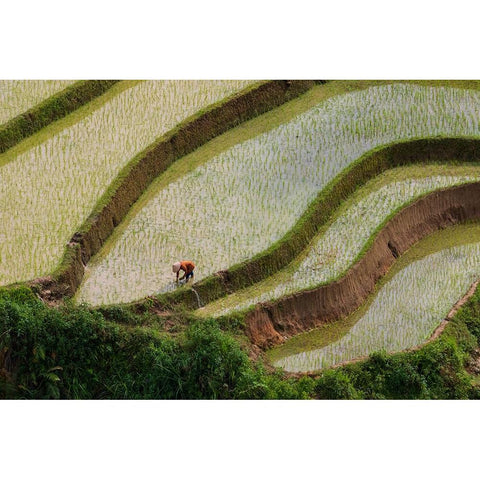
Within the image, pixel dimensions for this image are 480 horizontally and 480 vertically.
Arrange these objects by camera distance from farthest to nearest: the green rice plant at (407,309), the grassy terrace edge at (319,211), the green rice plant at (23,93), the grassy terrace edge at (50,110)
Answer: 1. the green rice plant at (23,93)
2. the grassy terrace edge at (50,110)
3. the grassy terrace edge at (319,211)
4. the green rice plant at (407,309)

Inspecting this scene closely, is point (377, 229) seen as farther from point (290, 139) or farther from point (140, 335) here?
point (140, 335)

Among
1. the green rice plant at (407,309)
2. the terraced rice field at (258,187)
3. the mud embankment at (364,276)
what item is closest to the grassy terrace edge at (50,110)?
the terraced rice field at (258,187)

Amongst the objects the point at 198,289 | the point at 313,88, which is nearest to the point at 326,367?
the point at 198,289

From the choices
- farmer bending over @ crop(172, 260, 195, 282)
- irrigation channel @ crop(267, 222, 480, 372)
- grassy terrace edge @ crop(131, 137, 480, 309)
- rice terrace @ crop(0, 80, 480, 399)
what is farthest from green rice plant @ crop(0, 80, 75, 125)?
irrigation channel @ crop(267, 222, 480, 372)

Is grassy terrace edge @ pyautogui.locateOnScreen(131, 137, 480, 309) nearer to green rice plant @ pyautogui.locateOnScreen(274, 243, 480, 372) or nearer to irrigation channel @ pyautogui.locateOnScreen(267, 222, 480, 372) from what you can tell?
irrigation channel @ pyautogui.locateOnScreen(267, 222, 480, 372)

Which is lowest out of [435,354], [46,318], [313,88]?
[435,354]

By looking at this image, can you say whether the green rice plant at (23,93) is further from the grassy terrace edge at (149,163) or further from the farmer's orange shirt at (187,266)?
the farmer's orange shirt at (187,266)
